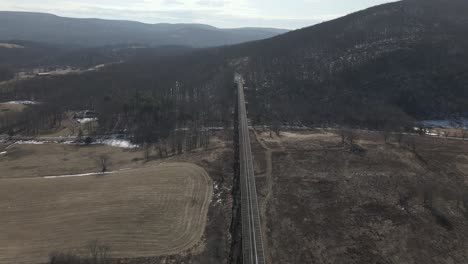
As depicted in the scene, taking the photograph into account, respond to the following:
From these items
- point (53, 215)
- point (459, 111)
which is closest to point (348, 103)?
point (459, 111)

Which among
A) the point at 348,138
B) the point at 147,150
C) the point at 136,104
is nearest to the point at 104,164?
the point at 147,150

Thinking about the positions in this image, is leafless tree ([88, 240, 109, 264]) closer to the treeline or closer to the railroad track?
the railroad track

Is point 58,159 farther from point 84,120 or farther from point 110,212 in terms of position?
point 110,212

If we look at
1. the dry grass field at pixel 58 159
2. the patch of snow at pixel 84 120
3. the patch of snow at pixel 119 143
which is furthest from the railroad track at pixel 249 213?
the patch of snow at pixel 84 120

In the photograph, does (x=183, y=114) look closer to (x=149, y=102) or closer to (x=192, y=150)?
(x=149, y=102)

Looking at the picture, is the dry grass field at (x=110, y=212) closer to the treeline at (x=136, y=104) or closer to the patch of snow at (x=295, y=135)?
the treeline at (x=136, y=104)

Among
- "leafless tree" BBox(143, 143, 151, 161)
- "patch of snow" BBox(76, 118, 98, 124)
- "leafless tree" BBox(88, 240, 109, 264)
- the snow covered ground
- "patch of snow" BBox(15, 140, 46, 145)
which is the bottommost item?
"leafless tree" BBox(88, 240, 109, 264)

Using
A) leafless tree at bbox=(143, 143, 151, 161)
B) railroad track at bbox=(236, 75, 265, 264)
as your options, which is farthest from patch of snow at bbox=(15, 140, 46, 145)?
railroad track at bbox=(236, 75, 265, 264)

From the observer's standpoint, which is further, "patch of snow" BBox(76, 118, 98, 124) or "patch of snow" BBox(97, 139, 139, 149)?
"patch of snow" BBox(76, 118, 98, 124)
